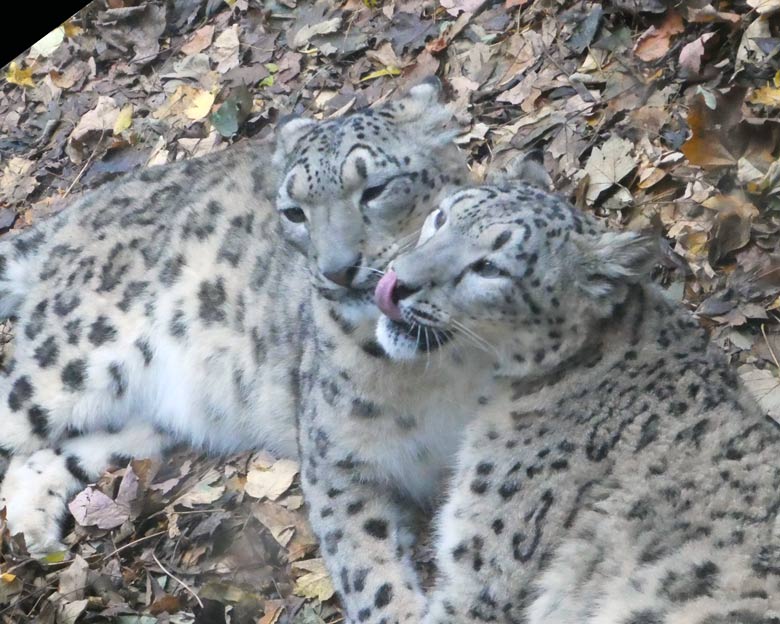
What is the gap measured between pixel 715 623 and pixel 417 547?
5.42ft

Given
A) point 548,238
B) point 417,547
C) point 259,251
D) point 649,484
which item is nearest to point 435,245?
point 548,238

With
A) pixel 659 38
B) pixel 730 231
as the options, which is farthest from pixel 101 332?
pixel 659 38

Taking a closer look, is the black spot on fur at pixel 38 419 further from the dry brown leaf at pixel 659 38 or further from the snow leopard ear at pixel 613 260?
the dry brown leaf at pixel 659 38

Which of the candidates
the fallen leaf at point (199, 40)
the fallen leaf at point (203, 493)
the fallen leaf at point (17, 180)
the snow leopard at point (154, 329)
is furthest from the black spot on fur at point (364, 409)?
the fallen leaf at point (199, 40)

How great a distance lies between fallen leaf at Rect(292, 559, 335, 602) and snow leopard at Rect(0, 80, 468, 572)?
752mm

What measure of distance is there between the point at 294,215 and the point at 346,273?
536 mm

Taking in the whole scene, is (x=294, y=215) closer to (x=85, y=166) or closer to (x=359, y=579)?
(x=359, y=579)

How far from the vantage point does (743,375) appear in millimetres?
4891

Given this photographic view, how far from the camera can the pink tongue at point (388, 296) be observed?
13.0 ft

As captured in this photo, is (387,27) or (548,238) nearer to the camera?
(548,238)

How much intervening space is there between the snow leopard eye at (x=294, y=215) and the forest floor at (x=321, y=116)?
1.37 metres

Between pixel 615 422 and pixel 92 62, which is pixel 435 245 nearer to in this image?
pixel 615 422

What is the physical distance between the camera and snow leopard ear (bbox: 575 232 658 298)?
394cm

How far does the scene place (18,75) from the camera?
332 inches
